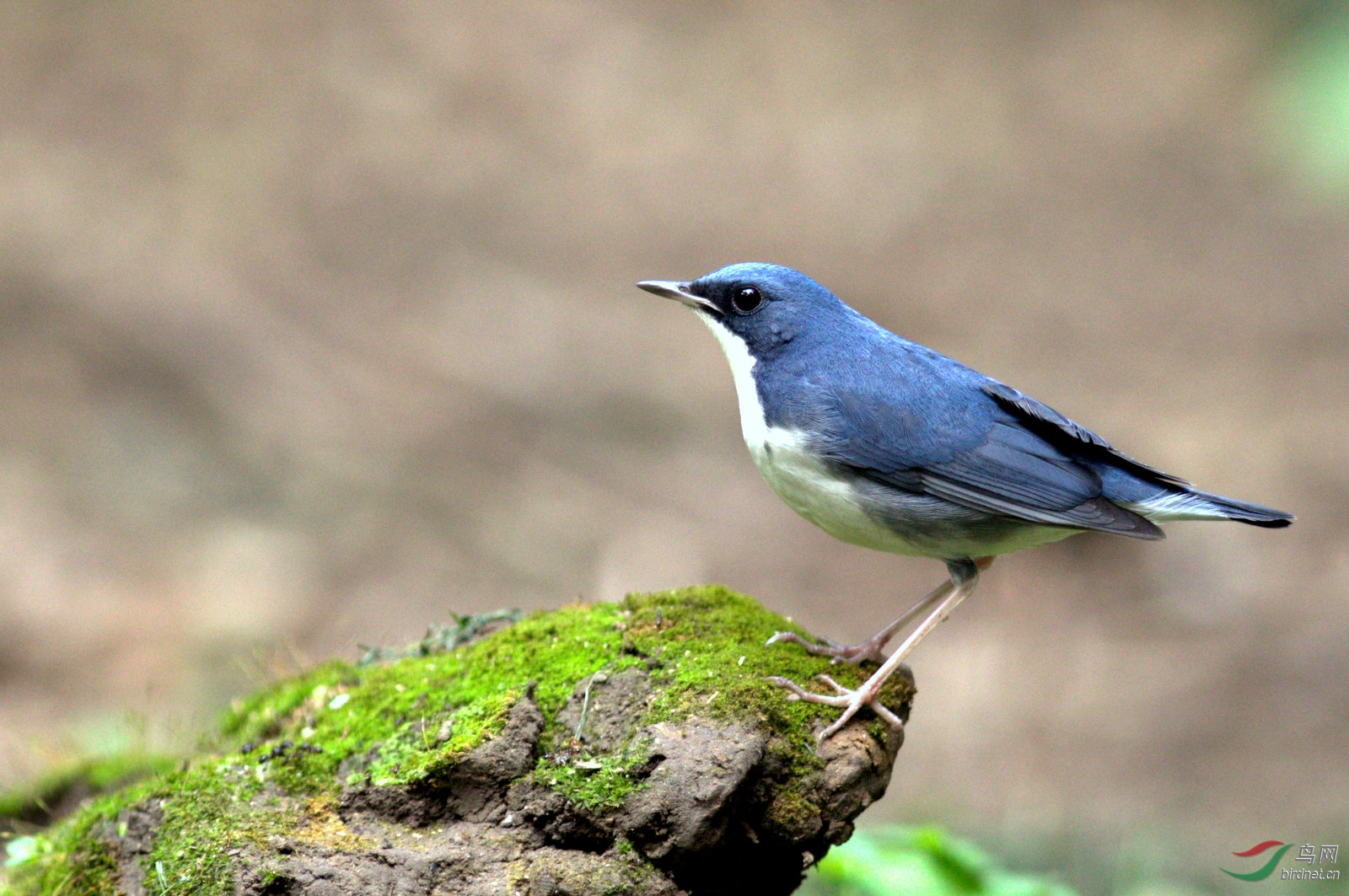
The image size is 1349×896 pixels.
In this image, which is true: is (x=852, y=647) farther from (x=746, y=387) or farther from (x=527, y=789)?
(x=527, y=789)

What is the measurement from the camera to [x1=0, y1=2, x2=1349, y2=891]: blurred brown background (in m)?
8.32

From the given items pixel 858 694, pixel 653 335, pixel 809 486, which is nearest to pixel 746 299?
pixel 809 486

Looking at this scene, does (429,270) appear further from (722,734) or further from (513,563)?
(722,734)

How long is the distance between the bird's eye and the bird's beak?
10cm

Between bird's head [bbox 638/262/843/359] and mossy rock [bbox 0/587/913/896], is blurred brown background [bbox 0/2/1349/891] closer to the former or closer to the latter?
mossy rock [bbox 0/587/913/896]

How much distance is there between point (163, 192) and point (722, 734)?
1093cm

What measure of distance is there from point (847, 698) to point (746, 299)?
174 centimetres

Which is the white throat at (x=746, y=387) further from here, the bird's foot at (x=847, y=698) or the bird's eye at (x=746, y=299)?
the bird's foot at (x=847, y=698)

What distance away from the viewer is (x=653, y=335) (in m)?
12.1

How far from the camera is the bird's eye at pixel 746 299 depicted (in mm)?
4840

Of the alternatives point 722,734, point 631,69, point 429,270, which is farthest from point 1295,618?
point 631,69

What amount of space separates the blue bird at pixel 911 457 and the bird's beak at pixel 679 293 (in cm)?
11

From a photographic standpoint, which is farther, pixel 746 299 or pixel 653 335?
pixel 653 335

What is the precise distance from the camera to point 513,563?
9.63 meters
